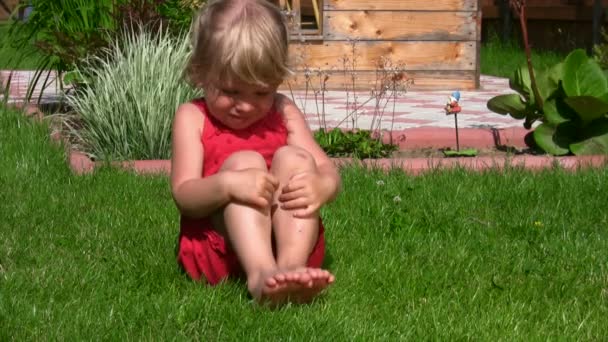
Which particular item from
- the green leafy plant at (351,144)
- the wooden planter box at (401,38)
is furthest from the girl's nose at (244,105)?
the wooden planter box at (401,38)

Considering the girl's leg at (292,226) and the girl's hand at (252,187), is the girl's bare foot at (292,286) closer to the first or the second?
the girl's leg at (292,226)

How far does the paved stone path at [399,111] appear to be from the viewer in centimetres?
750

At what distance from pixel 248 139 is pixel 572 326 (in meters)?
1.11

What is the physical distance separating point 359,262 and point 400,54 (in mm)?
6781

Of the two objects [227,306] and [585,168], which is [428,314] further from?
[585,168]

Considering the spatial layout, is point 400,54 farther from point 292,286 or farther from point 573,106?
point 292,286

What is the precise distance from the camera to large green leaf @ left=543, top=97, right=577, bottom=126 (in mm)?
5852

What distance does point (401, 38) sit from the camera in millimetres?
10234

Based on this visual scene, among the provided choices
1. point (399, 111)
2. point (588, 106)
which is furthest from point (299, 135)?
point (399, 111)

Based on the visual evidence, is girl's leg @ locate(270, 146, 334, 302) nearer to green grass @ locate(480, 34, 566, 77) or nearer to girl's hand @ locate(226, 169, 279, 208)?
girl's hand @ locate(226, 169, 279, 208)

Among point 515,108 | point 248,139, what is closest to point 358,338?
point 248,139

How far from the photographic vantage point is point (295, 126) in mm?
3549

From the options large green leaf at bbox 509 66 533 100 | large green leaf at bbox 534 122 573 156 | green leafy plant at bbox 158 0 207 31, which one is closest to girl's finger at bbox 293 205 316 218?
large green leaf at bbox 534 122 573 156

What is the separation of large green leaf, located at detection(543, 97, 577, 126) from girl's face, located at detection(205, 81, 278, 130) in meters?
2.84
